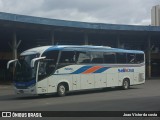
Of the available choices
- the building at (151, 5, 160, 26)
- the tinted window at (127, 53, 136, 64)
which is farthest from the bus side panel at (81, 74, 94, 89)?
the building at (151, 5, 160, 26)

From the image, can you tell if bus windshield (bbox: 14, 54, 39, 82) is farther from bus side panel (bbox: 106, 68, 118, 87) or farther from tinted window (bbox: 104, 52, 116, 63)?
bus side panel (bbox: 106, 68, 118, 87)

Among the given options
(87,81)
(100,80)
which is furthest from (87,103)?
(100,80)

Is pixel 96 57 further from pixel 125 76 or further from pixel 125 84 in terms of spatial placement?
pixel 125 84

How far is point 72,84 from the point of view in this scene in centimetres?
2389

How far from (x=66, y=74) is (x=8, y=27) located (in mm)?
18494

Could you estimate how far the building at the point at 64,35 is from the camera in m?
39.7

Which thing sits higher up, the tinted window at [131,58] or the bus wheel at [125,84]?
the tinted window at [131,58]

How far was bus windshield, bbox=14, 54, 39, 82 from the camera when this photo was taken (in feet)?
71.1

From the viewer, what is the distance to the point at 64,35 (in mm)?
49531

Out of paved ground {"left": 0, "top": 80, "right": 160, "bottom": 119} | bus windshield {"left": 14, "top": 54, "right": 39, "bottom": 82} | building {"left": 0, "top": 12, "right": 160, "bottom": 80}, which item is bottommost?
paved ground {"left": 0, "top": 80, "right": 160, "bottom": 119}

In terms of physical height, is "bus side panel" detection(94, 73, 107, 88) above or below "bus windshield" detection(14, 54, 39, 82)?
below

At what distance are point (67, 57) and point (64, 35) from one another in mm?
26471

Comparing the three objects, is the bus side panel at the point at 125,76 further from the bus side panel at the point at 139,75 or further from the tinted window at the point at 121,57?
the tinted window at the point at 121,57

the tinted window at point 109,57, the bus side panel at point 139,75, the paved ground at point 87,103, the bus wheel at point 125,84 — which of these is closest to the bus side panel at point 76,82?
the paved ground at point 87,103
